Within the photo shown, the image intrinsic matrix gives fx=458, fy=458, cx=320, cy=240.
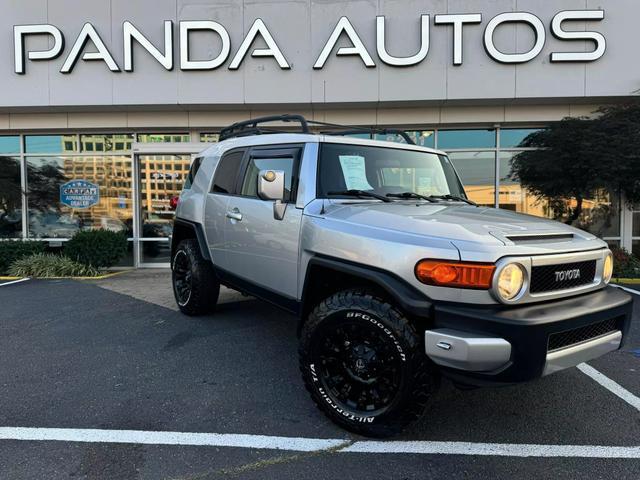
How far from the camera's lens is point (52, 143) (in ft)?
35.3

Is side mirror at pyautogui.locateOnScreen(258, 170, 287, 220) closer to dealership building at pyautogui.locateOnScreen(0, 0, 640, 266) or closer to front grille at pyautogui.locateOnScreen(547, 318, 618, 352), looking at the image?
front grille at pyautogui.locateOnScreen(547, 318, 618, 352)

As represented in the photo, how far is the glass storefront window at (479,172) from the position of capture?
1010 centimetres

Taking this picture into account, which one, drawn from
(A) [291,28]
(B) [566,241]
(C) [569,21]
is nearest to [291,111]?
(A) [291,28]

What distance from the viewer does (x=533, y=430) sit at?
302 cm

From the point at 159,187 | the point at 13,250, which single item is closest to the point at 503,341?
the point at 159,187

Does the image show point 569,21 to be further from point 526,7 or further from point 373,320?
point 373,320

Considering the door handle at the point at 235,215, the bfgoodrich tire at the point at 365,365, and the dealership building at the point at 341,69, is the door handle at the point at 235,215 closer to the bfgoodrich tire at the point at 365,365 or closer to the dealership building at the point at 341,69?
the bfgoodrich tire at the point at 365,365

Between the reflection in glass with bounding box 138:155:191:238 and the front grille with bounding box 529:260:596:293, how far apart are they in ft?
29.3

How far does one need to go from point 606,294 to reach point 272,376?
2.58 m

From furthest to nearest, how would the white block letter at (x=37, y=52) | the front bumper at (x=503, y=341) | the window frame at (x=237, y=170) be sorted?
the white block letter at (x=37, y=52)
the window frame at (x=237, y=170)
the front bumper at (x=503, y=341)

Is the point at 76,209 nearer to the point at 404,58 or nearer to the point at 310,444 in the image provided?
the point at 404,58

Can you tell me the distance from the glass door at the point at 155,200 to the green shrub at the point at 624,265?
9.04 metres

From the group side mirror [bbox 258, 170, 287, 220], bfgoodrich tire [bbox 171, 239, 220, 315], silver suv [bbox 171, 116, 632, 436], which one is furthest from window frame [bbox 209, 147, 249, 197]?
side mirror [bbox 258, 170, 287, 220]

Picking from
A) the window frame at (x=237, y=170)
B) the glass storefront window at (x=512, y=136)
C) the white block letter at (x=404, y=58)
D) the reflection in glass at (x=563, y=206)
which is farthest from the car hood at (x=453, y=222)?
the glass storefront window at (x=512, y=136)
